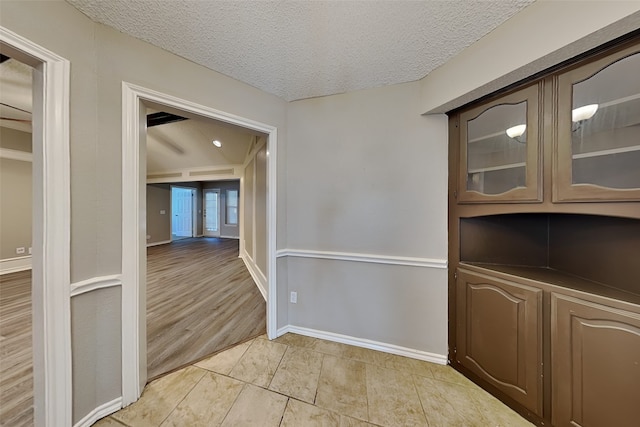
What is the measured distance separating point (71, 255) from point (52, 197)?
0.31m

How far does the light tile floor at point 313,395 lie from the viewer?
1.34 metres

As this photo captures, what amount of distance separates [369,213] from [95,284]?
1.91m

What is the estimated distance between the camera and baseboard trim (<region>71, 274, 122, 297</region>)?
119 centimetres

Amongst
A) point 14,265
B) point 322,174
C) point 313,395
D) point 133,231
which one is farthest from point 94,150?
point 14,265

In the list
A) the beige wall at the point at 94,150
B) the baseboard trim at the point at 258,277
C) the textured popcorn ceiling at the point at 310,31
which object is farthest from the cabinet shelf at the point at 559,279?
the baseboard trim at the point at 258,277

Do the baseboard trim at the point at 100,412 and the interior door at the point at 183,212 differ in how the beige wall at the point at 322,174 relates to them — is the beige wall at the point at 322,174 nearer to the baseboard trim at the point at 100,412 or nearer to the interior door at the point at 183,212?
the baseboard trim at the point at 100,412

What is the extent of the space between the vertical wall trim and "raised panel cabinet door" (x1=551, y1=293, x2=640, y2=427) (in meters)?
2.60

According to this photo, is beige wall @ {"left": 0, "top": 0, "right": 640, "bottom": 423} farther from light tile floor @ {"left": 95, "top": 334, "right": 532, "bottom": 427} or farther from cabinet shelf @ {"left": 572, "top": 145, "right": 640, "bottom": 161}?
cabinet shelf @ {"left": 572, "top": 145, "right": 640, "bottom": 161}

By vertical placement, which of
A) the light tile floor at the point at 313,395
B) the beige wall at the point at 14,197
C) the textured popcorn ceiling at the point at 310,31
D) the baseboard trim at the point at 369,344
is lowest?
the light tile floor at the point at 313,395

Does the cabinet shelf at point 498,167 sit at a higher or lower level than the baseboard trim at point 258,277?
higher

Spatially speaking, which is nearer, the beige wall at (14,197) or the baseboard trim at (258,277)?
the baseboard trim at (258,277)

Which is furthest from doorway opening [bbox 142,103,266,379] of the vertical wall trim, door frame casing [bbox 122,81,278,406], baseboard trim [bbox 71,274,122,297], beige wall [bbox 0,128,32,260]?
beige wall [bbox 0,128,32,260]

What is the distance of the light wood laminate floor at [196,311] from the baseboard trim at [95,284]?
88 cm

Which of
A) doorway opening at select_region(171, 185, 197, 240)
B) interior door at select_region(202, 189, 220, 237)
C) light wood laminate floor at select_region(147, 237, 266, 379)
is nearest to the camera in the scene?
light wood laminate floor at select_region(147, 237, 266, 379)
